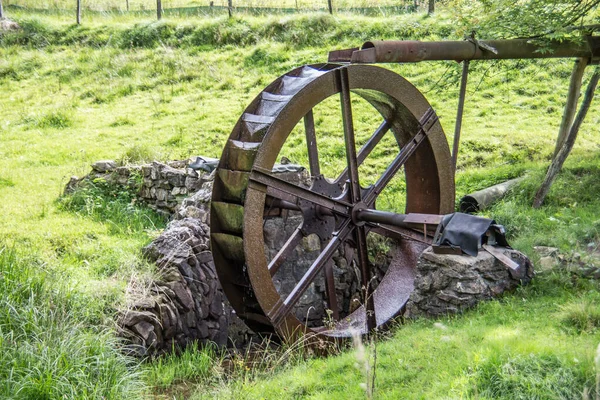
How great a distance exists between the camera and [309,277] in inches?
288

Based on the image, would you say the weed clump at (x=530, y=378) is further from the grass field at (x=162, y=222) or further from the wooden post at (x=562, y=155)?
the wooden post at (x=562, y=155)

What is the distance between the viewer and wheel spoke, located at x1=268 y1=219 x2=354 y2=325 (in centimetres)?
698

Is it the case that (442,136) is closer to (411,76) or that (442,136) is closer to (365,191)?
(365,191)

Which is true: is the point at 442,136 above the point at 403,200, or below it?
above

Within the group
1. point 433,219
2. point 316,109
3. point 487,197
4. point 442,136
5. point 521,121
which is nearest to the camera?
point 433,219

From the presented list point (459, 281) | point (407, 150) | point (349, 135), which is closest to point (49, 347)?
point (459, 281)

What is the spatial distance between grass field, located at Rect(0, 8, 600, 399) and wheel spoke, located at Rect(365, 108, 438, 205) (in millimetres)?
1636

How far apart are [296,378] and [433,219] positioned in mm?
2429

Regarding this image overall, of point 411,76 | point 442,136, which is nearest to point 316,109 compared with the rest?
point 411,76

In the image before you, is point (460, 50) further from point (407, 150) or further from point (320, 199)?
point (320, 199)

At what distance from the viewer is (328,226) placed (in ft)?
25.6

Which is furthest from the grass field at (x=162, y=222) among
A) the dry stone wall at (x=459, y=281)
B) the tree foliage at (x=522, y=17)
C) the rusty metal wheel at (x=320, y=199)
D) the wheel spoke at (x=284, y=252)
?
the wheel spoke at (x=284, y=252)

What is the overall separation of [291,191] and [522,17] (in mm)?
3944

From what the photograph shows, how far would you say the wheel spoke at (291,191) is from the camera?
6.86 m
